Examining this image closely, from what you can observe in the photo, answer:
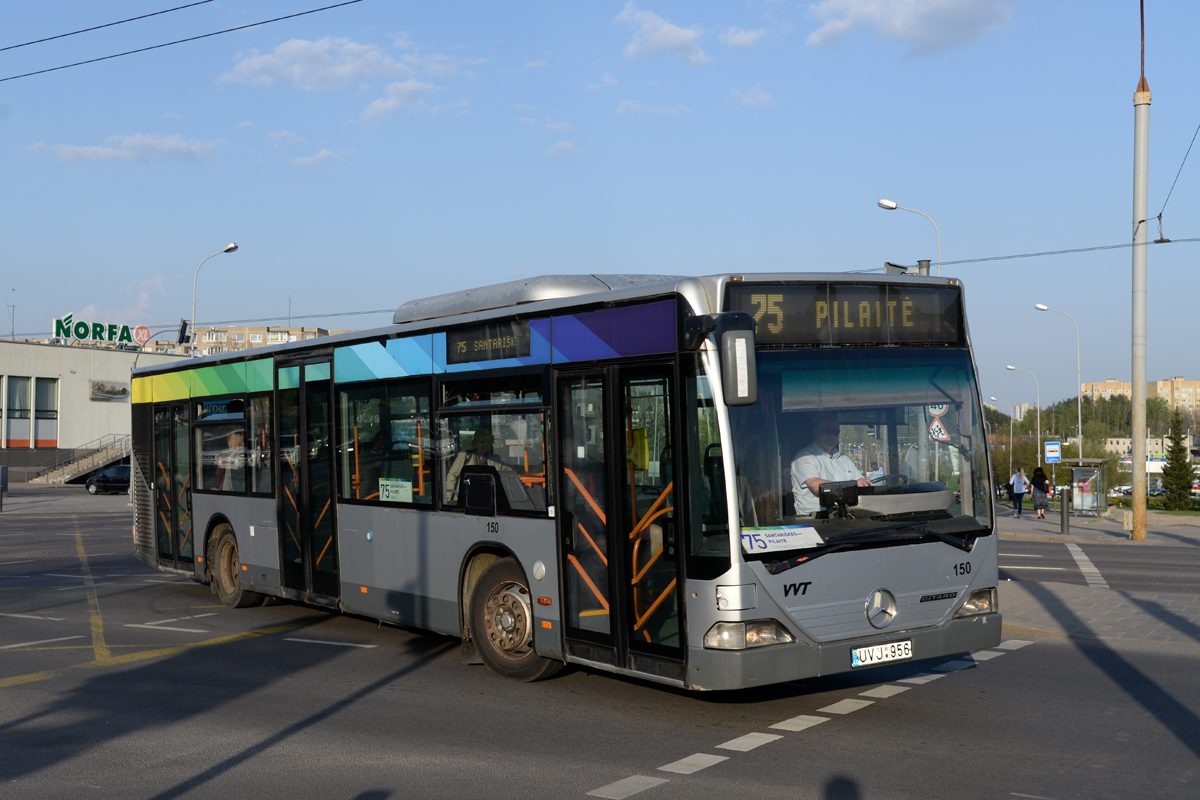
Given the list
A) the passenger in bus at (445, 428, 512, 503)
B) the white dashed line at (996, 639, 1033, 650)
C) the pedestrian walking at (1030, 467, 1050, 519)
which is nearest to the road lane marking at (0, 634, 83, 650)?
the passenger in bus at (445, 428, 512, 503)

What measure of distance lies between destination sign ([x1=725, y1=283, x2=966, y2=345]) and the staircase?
206ft

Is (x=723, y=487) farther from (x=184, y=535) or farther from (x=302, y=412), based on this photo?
(x=184, y=535)

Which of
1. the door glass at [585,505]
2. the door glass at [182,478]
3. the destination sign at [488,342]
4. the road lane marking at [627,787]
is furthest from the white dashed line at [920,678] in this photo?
the door glass at [182,478]

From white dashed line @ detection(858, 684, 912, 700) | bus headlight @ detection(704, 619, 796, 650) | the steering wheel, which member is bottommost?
white dashed line @ detection(858, 684, 912, 700)

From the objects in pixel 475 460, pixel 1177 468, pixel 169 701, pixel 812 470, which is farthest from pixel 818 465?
pixel 1177 468

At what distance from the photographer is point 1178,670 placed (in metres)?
8.98

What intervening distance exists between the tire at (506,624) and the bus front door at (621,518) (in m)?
0.64

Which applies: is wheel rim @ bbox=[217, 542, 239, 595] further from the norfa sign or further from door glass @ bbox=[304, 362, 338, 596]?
the norfa sign

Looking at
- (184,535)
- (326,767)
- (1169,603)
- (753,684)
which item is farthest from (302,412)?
(1169,603)

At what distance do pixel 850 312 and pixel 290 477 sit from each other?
6.85m

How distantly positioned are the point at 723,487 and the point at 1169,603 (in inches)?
348

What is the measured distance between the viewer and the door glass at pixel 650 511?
708cm

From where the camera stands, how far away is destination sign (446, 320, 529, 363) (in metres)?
8.67

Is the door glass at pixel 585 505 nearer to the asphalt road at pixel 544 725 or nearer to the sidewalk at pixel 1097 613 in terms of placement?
the asphalt road at pixel 544 725
